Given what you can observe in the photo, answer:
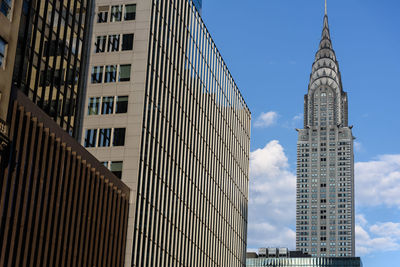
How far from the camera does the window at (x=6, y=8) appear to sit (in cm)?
4668

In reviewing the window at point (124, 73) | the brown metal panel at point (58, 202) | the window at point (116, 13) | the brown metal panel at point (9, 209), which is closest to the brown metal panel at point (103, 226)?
the brown metal panel at point (58, 202)

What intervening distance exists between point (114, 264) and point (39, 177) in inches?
702

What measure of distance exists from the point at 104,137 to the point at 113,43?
11.6 meters

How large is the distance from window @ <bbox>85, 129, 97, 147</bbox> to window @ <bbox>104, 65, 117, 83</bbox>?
611 centimetres

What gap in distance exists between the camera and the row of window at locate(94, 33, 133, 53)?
261 ft

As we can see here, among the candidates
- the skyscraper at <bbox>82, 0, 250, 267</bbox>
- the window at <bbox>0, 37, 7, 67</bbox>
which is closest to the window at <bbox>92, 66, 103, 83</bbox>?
the skyscraper at <bbox>82, 0, 250, 267</bbox>

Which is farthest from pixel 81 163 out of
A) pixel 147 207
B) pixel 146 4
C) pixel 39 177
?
pixel 146 4

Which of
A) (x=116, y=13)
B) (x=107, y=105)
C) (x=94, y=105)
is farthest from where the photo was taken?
(x=116, y=13)

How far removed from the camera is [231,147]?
379 feet

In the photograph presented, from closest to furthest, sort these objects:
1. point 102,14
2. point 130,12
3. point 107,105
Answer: point 107,105 → point 130,12 → point 102,14

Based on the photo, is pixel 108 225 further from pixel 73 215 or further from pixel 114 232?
pixel 73 215

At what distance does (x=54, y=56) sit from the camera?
204 feet

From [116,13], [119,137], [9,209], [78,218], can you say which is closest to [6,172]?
[9,209]

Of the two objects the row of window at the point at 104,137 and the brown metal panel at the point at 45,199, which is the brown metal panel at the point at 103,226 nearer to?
the row of window at the point at 104,137
